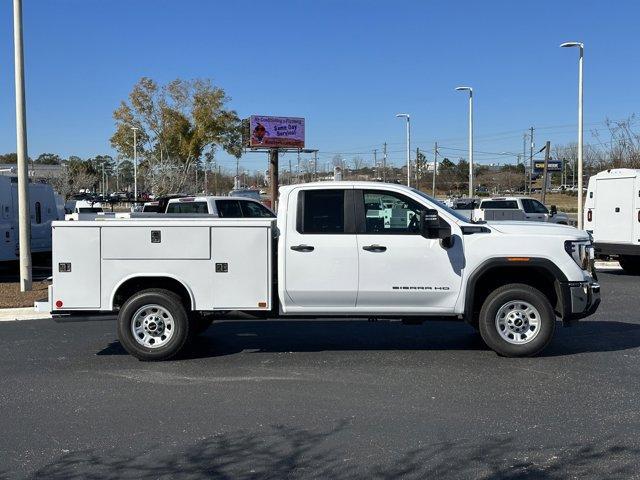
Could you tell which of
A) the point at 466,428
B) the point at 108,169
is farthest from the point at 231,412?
the point at 108,169

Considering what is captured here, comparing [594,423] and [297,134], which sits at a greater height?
[297,134]

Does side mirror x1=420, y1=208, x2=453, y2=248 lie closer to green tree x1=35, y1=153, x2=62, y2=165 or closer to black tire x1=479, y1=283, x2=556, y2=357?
black tire x1=479, y1=283, x2=556, y2=357

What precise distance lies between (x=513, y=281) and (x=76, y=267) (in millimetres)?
5068

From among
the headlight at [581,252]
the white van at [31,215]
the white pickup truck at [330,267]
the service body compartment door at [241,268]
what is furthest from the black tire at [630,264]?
the white van at [31,215]

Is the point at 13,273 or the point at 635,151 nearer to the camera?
the point at 13,273

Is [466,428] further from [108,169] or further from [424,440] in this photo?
[108,169]

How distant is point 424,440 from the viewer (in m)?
5.59

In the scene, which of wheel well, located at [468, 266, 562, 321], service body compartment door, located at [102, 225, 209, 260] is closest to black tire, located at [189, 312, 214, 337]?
service body compartment door, located at [102, 225, 209, 260]

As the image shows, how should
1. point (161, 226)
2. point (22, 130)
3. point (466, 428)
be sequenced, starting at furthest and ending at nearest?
point (22, 130) < point (161, 226) < point (466, 428)

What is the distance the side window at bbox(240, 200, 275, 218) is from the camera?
19.2 meters

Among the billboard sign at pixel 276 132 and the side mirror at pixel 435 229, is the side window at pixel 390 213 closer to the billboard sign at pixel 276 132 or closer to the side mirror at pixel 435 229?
the side mirror at pixel 435 229

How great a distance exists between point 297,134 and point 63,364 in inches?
1984

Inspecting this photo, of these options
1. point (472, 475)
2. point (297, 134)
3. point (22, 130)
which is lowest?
point (472, 475)

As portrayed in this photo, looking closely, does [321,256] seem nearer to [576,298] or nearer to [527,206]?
[576,298]
